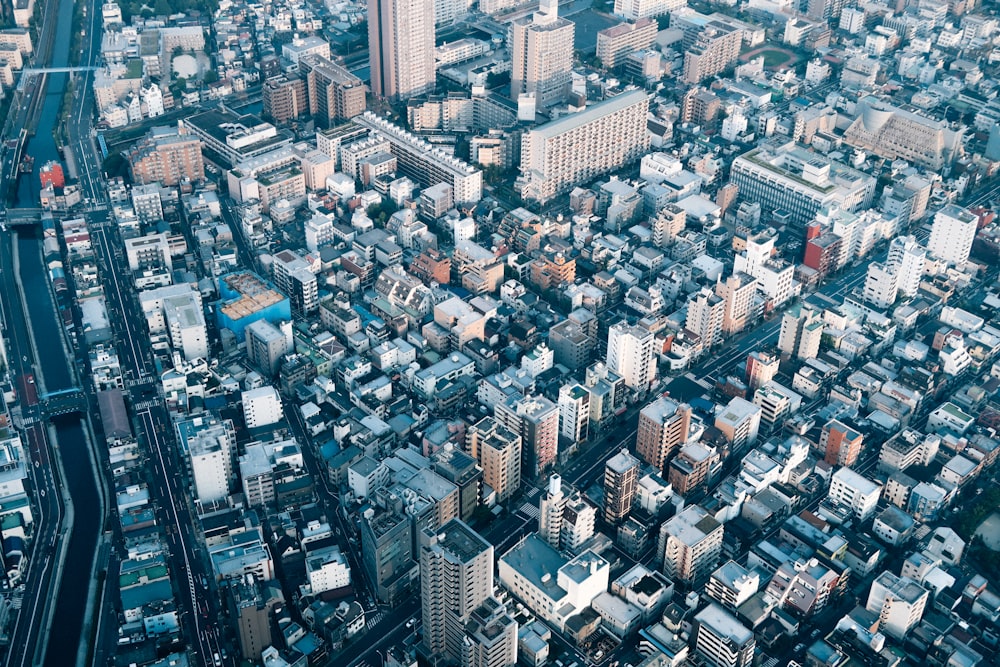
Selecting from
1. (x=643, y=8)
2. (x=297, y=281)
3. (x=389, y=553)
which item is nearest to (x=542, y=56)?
(x=643, y=8)

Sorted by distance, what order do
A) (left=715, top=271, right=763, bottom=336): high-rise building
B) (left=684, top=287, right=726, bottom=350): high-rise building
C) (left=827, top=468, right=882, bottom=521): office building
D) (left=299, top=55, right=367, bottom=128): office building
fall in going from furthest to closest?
(left=299, top=55, right=367, bottom=128): office building < (left=715, top=271, right=763, bottom=336): high-rise building < (left=684, top=287, right=726, bottom=350): high-rise building < (left=827, top=468, right=882, bottom=521): office building

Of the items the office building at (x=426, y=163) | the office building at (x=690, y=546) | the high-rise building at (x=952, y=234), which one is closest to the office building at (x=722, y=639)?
the office building at (x=690, y=546)

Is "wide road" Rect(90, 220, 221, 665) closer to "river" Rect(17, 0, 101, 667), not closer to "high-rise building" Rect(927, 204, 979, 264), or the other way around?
"river" Rect(17, 0, 101, 667)

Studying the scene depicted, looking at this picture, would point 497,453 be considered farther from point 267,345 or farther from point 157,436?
point 157,436

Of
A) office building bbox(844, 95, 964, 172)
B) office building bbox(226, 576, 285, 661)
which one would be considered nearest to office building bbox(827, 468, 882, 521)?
office building bbox(226, 576, 285, 661)

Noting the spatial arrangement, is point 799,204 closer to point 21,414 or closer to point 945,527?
point 945,527

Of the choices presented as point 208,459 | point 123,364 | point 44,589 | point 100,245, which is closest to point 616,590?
point 208,459

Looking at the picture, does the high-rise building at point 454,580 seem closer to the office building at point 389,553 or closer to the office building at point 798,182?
the office building at point 389,553
